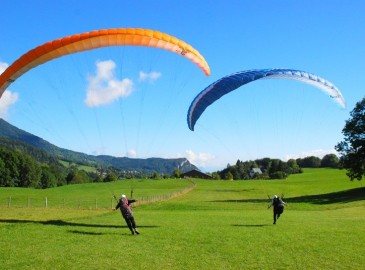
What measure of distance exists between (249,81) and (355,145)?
36.9 m

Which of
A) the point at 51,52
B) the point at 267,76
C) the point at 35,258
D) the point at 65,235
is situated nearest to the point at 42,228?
the point at 65,235

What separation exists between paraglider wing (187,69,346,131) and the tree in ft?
106

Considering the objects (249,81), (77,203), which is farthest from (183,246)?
(77,203)

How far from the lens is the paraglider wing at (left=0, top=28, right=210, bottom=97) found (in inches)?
658

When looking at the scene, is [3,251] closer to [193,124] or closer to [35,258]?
[35,258]

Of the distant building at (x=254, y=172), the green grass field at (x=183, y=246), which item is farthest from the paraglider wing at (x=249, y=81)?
the distant building at (x=254, y=172)

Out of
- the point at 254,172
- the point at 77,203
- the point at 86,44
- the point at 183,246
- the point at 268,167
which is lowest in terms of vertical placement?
the point at 183,246

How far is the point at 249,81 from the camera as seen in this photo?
20.7 meters

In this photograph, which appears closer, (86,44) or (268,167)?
(86,44)

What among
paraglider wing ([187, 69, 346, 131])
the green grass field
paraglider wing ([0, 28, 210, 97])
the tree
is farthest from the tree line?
paraglider wing ([0, 28, 210, 97])

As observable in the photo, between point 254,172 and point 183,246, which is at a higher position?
point 254,172

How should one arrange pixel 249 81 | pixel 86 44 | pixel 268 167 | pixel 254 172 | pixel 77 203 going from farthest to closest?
Answer: pixel 268 167 < pixel 254 172 < pixel 77 203 < pixel 249 81 < pixel 86 44

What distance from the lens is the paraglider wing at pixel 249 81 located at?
2044 centimetres

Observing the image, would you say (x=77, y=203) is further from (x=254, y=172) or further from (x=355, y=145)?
(x=254, y=172)
